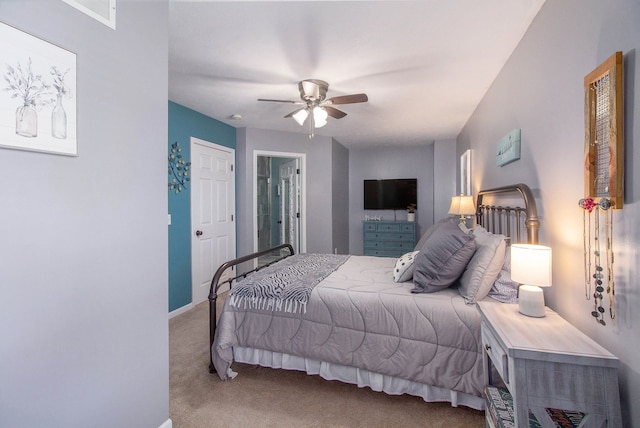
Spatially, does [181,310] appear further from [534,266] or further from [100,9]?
[534,266]

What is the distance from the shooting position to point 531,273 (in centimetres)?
139

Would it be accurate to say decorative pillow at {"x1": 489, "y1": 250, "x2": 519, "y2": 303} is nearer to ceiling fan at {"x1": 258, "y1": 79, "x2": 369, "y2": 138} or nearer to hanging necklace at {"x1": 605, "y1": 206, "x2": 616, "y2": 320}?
hanging necklace at {"x1": 605, "y1": 206, "x2": 616, "y2": 320}

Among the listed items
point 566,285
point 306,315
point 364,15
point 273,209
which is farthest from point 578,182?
point 273,209

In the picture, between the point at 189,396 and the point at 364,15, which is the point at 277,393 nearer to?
the point at 189,396

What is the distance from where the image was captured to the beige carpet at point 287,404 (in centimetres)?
178

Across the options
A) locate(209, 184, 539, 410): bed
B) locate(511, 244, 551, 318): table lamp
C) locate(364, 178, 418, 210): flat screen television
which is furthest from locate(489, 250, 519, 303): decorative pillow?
locate(364, 178, 418, 210): flat screen television

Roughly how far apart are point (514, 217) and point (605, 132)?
4.13ft

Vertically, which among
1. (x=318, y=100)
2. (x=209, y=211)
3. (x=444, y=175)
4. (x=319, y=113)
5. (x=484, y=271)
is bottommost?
(x=484, y=271)

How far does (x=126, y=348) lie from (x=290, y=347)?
39.9 inches

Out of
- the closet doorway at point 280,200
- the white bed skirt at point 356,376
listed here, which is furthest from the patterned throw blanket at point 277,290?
the closet doorway at point 280,200

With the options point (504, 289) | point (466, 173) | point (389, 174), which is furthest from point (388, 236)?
point (504, 289)

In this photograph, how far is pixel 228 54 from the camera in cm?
238

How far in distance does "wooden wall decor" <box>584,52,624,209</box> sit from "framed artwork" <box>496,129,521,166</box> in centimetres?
90

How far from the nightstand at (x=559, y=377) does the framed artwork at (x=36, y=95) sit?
189 centimetres
